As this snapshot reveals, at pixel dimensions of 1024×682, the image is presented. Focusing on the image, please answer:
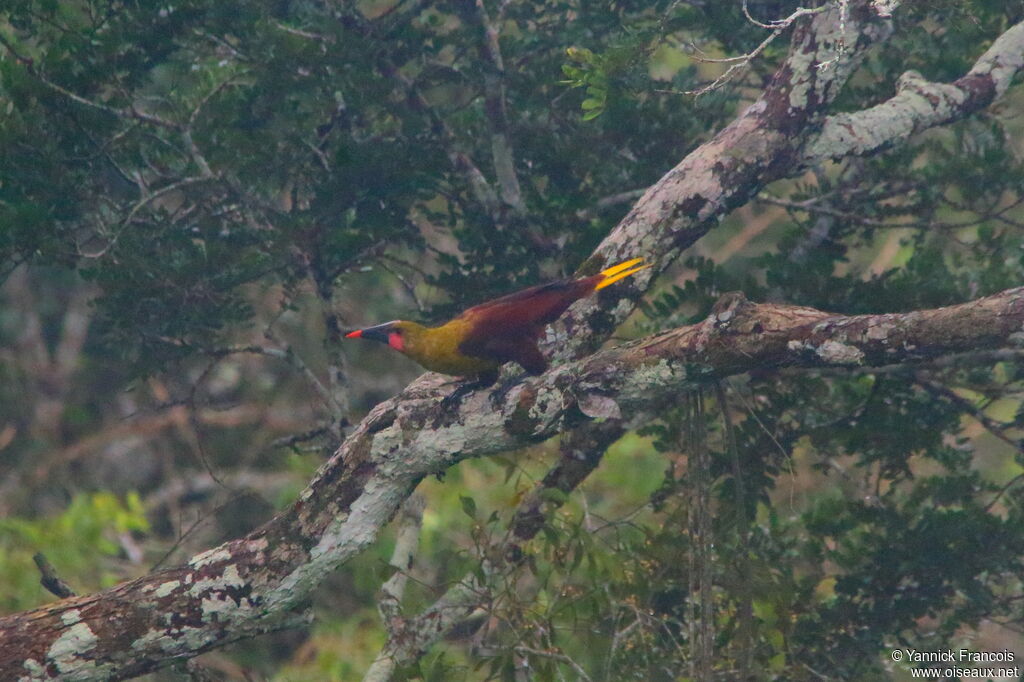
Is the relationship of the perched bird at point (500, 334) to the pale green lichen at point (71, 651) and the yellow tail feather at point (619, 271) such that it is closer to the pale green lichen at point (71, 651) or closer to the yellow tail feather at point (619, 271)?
the yellow tail feather at point (619, 271)

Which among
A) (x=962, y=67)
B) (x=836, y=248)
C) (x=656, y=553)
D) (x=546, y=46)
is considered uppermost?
(x=546, y=46)

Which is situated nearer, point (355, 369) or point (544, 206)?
point (544, 206)

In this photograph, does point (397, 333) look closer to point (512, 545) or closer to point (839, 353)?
point (512, 545)

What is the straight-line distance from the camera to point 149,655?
3.44 meters

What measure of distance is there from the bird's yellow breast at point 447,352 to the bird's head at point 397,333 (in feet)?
0.04

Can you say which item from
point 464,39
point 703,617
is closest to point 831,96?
point 464,39

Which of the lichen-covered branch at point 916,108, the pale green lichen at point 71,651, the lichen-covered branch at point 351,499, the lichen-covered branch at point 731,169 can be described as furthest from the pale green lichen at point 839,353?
the pale green lichen at point 71,651

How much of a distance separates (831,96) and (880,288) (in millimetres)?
884

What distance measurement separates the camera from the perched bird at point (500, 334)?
3.64m

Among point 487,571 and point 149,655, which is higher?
point 149,655

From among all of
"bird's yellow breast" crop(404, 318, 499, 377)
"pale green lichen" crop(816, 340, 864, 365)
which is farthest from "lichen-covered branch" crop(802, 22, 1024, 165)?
"bird's yellow breast" crop(404, 318, 499, 377)

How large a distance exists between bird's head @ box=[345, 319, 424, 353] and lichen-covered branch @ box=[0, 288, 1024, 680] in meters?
0.25

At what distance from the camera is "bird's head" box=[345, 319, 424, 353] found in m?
3.83

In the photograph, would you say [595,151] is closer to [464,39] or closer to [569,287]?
[464,39]
